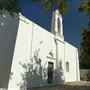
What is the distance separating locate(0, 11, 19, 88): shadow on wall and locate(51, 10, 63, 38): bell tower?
24.6 ft

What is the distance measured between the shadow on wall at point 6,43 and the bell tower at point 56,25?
750cm

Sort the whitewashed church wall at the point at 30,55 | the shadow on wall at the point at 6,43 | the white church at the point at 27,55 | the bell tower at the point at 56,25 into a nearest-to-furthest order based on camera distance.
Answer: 1. the shadow on wall at the point at 6,43
2. the white church at the point at 27,55
3. the whitewashed church wall at the point at 30,55
4. the bell tower at the point at 56,25

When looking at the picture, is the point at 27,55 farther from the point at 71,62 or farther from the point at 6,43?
the point at 71,62

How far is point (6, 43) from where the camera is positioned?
1448 cm

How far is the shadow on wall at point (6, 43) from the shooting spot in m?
13.8

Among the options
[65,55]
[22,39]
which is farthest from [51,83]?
[22,39]

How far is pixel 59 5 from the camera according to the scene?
10711 millimetres

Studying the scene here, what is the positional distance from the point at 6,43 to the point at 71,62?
1290 centimetres

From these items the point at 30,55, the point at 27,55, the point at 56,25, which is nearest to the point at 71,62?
the point at 56,25

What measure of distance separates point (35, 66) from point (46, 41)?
3.08 m

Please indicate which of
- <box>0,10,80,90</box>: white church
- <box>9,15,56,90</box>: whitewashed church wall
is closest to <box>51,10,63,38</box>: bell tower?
<box>0,10,80,90</box>: white church

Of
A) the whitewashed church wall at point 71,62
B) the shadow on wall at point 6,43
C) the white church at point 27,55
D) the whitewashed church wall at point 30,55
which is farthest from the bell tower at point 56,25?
the shadow on wall at point 6,43

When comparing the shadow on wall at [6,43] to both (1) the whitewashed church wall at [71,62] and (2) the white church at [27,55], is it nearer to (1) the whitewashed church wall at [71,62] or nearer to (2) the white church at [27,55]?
(2) the white church at [27,55]

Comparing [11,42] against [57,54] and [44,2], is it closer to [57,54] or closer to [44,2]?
[44,2]
